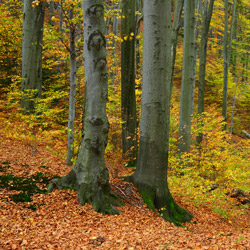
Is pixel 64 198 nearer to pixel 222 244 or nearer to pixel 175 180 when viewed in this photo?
pixel 222 244

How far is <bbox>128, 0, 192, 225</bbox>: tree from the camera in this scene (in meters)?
4.32

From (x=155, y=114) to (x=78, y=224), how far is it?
2.23 metres

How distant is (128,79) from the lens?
718cm

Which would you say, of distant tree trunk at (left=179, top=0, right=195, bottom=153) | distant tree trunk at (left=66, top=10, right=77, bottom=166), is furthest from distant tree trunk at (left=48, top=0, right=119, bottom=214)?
distant tree trunk at (left=179, top=0, right=195, bottom=153)

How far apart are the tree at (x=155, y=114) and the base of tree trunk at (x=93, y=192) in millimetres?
771

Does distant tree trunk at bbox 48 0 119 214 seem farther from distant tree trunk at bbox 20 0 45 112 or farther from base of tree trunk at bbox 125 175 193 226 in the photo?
distant tree trunk at bbox 20 0 45 112

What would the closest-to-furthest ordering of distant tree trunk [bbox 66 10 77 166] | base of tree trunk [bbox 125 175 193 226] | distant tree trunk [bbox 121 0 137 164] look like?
base of tree trunk [bbox 125 175 193 226] < distant tree trunk [bbox 66 10 77 166] < distant tree trunk [bbox 121 0 137 164]

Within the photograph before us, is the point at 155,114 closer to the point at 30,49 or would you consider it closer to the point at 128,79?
the point at 128,79

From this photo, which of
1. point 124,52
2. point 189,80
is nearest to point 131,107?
point 124,52

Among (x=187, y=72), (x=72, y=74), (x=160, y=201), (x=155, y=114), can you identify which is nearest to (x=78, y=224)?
(x=160, y=201)

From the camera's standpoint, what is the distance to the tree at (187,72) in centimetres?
791

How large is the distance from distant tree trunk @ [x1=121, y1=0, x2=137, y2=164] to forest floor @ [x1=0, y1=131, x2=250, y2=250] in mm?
2413

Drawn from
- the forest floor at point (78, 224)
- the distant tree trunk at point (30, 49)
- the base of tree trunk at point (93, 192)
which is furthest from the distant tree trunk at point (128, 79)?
the distant tree trunk at point (30, 49)

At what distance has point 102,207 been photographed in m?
4.04
